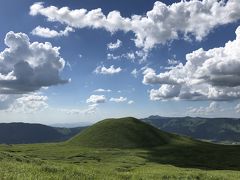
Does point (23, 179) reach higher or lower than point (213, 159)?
higher

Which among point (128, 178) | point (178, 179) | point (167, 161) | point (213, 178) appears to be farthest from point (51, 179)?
point (167, 161)

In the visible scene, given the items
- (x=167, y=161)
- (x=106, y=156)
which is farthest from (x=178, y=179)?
(x=167, y=161)

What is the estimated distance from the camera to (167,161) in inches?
7411

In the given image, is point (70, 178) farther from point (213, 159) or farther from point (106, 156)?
point (213, 159)

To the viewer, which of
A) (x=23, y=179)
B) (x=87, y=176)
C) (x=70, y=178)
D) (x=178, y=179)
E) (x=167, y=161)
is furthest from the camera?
(x=167, y=161)

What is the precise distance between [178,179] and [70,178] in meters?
11.2

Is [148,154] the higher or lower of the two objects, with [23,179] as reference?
lower

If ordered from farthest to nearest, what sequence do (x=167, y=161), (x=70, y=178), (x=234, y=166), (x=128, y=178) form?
(x=167, y=161) < (x=234, y=166) < (x=128, y=178) < (x=70, y=178)

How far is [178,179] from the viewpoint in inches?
1155

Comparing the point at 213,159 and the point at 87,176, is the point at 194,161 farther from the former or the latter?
the point at 87,176

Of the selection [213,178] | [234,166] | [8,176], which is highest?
[8,176]

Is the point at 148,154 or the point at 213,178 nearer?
the point at 213,178

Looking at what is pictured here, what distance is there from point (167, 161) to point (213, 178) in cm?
15803

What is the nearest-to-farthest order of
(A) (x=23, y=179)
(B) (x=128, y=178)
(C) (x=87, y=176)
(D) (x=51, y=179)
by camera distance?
(A) (x=23, y=179) → (D) (x=51, y=179) → (C) (x=87, y=176) → (B) (x=128, y=178)
